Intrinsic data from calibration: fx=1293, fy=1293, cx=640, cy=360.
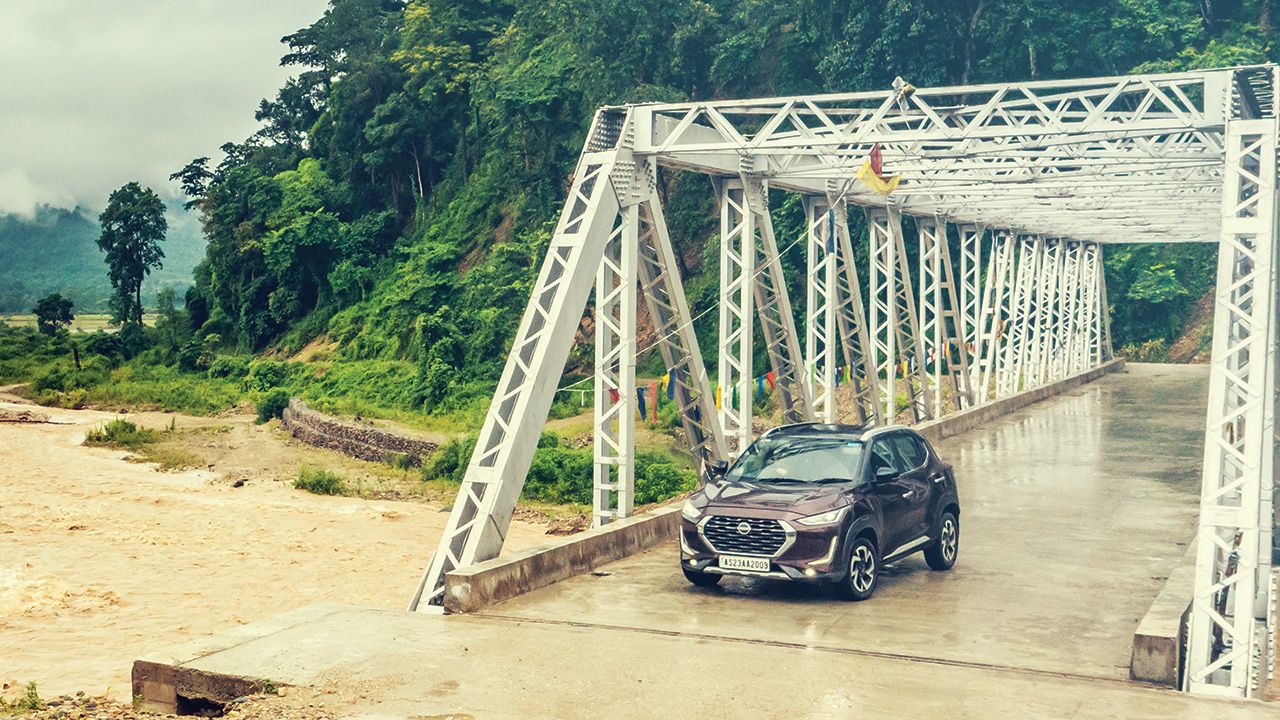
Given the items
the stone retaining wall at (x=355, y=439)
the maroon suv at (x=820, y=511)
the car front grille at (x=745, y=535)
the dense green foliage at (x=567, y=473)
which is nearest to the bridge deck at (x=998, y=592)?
the maroon suv at (x=820, y=511)

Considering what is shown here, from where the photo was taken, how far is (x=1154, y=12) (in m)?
48.4

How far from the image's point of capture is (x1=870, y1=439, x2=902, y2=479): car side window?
12680mm

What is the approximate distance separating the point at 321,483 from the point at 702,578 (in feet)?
70.2

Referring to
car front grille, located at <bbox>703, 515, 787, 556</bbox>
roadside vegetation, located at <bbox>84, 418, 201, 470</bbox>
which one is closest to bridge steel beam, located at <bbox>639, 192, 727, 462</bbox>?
car front grille, located at <bbox>703, 515, 787, 556</bbox>

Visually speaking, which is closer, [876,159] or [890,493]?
[890,493]

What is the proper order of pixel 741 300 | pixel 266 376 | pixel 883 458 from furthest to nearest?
pixel 266 376 → pixel 741 300 → pixel 883 458

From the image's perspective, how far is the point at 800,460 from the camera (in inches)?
505

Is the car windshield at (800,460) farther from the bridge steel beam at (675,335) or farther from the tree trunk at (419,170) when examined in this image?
the tree trunk at (419,170)

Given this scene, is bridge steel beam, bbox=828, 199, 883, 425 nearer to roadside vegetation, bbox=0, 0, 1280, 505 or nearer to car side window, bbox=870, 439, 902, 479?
roadside vegetation, bbox=0, 0, 1280, 505

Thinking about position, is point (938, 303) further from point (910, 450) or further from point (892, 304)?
point (910, 450)

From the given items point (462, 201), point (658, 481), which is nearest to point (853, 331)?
point (658, 481)

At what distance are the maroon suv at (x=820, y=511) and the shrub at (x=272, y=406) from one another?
39673 millimetres

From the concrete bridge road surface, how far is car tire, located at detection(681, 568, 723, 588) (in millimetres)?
80

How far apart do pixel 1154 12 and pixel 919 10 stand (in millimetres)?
10246
